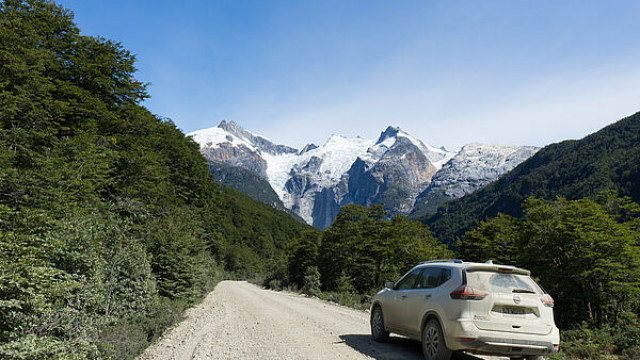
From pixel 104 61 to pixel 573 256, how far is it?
1001 inches

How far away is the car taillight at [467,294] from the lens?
20.0 feet

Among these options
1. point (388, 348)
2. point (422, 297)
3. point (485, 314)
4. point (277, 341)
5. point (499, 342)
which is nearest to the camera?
point (499, 342)

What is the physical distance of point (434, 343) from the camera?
6.56 meters

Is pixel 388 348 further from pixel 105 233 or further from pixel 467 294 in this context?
pixel 105 233

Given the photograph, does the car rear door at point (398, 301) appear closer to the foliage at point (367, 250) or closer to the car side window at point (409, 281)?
the car side window at point (409, 281)

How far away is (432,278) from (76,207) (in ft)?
33.1

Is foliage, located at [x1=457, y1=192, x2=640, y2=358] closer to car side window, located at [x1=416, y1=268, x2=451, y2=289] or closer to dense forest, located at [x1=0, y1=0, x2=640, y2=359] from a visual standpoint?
dense forest, located at [x1=0, y1=0, x2=640, y2=359]

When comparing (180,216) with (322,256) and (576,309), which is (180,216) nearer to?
(322,256)

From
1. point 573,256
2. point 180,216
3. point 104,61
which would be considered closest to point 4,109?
point 104,61

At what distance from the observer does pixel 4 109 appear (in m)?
12.3

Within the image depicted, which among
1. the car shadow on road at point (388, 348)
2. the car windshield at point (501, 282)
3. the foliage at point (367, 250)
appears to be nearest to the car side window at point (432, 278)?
the car windshield at point (501, 282)

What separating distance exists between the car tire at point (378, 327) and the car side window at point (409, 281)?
933mm

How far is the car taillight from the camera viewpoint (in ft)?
20.0

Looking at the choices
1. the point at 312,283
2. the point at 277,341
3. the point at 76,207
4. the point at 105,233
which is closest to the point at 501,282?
the point at 277,341
